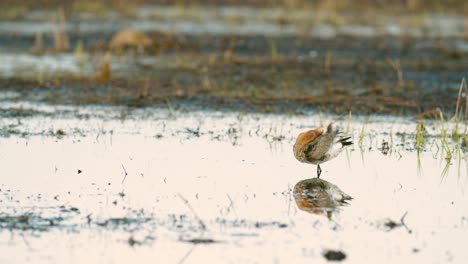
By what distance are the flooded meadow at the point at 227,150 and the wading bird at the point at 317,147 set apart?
0.62 ft

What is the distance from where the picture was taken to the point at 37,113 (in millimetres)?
12133

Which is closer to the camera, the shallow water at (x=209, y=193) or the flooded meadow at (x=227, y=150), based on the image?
the shallow water at (x=209, y=193)

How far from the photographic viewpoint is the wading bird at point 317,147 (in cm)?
882

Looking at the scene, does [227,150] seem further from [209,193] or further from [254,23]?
[254,23]

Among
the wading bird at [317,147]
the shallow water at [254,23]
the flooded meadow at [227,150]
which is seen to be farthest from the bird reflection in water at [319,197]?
the shallow water at [254,23]

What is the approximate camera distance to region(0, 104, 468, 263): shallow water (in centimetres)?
662

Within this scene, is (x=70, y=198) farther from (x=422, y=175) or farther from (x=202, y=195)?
(x=422, y=175)

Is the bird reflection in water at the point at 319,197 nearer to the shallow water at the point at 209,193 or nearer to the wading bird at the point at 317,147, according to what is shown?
the shallow water at the point at 209,193

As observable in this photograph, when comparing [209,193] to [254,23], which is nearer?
[209,193]

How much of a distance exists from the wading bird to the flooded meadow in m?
0.19

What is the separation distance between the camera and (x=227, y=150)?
33.1 ft

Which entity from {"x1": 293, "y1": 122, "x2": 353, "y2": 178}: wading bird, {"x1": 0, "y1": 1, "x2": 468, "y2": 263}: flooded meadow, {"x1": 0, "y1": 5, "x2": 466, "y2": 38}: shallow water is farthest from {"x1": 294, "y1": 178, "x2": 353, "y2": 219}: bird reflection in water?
{"x1": 0, "y1": 5, "x2": 466, "y2": 38}: shallow water

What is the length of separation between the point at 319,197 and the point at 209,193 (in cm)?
89

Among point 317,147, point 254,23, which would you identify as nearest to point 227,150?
point 317,147
